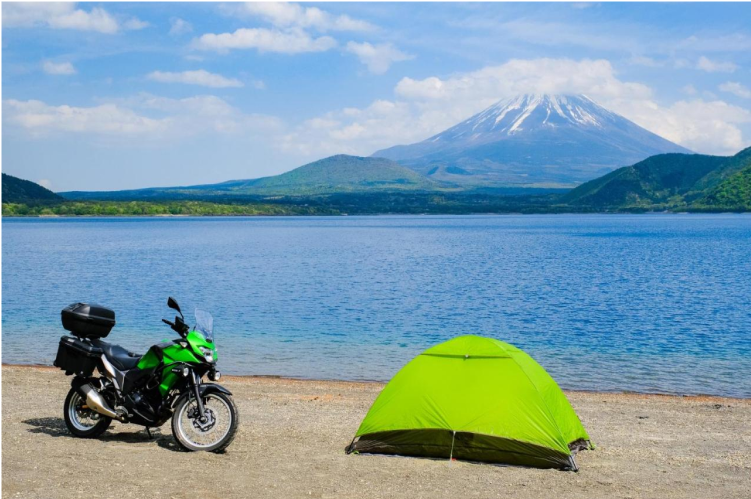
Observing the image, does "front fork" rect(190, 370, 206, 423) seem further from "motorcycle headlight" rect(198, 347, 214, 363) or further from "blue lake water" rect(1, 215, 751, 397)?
"blue lake water" rect(1, 215, 751, 397)

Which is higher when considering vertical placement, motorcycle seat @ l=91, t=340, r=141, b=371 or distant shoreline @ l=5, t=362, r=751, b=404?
motorcycle seat @ l=91, t=340, r=141, b=371

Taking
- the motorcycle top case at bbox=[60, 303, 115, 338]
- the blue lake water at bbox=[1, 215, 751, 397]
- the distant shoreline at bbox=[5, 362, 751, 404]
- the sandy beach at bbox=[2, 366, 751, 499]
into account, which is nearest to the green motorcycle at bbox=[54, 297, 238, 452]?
the motorcycle top case at bbox=[60, 303, 115, 338]

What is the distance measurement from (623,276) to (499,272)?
8.17m

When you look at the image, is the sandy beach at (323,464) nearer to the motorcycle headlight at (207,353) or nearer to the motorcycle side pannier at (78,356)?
the motorcycle side pannier at (78,356)

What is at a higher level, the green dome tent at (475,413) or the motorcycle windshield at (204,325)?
the motorcycle windshield at (204,325)

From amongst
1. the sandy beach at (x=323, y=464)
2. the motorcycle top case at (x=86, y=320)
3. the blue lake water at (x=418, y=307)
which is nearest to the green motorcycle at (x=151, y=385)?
the motorcycle top case at (x=86, y=320)

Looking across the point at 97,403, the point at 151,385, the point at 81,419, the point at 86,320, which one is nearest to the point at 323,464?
the point at 151,385

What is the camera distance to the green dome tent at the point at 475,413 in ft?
31.6

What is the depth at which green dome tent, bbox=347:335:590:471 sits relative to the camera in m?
9.64

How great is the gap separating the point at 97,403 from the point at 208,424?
1487 mm

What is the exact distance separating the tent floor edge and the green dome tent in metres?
0.01

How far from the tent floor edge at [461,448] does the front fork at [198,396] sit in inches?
76.7

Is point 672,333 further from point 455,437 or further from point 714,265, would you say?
point 714,265

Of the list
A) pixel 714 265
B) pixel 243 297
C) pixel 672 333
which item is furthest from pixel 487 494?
pixel 714 265
